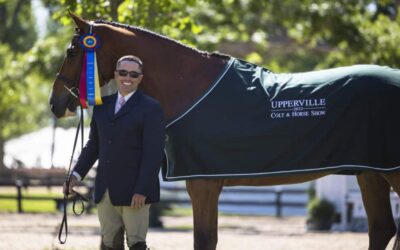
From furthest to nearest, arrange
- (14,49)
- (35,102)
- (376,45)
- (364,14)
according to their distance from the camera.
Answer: (35,102) → (14,49) → (364,14) → (376,45)

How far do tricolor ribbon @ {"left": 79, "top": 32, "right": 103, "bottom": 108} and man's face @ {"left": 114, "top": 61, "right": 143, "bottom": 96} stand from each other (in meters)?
0.86

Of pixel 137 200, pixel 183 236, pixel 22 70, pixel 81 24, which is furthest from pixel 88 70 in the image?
pixel 22 70

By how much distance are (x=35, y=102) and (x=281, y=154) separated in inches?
1798

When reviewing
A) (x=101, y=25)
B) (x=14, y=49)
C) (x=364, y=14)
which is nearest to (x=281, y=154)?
(x=101, y=25)

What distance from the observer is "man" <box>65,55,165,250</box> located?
5.69 meters

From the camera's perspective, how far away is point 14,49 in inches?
1715

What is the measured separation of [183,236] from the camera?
44.0 feet

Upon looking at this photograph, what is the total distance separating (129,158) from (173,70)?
129cm

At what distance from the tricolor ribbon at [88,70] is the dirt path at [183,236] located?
13.0 feet

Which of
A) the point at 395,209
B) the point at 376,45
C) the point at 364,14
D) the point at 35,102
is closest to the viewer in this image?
the point at 395,209

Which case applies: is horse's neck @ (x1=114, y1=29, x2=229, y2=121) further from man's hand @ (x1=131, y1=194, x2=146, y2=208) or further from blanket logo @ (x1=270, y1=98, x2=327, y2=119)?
man's hand @ (x1=131, y1=194, x2=146, y2=208)

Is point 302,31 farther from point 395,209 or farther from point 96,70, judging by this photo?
point 96,70

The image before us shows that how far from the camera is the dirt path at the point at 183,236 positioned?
11.2 m

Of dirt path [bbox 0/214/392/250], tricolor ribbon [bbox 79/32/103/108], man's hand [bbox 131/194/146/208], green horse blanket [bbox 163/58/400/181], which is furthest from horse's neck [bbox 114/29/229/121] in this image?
dirt path [bbox 0/214/392/250]
